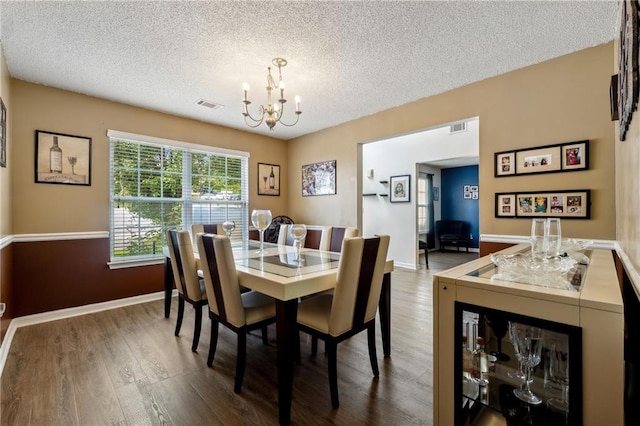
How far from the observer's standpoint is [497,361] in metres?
1.10

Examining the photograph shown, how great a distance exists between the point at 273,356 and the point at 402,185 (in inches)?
176

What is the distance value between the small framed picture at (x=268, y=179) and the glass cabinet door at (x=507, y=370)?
438cm

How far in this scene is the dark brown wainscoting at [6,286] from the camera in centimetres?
246

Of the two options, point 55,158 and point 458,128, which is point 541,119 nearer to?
point 458,128

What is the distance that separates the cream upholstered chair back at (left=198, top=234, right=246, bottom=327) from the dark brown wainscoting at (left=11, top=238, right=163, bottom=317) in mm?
2280

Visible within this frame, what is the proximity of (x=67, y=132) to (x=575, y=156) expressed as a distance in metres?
5.09

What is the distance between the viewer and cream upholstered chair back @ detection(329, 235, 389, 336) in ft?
Result: 5.55

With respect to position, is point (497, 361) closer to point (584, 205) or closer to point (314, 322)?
point (314, 322)

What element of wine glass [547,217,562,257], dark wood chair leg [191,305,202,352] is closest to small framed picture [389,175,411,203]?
dark wood chair leg [191,305,202,352]

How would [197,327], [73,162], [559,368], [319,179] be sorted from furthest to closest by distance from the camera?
1. [319,179]
2. [73,162]
3. [197,327]
4. [559,368]

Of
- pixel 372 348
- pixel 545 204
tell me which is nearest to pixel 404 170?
pixel 545 204

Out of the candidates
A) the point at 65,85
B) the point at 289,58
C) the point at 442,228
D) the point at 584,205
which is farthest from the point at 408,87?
the point at 442,228

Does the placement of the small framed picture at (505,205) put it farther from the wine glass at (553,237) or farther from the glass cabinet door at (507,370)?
the glass cabinet door at (507,370)

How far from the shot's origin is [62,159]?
323cm
